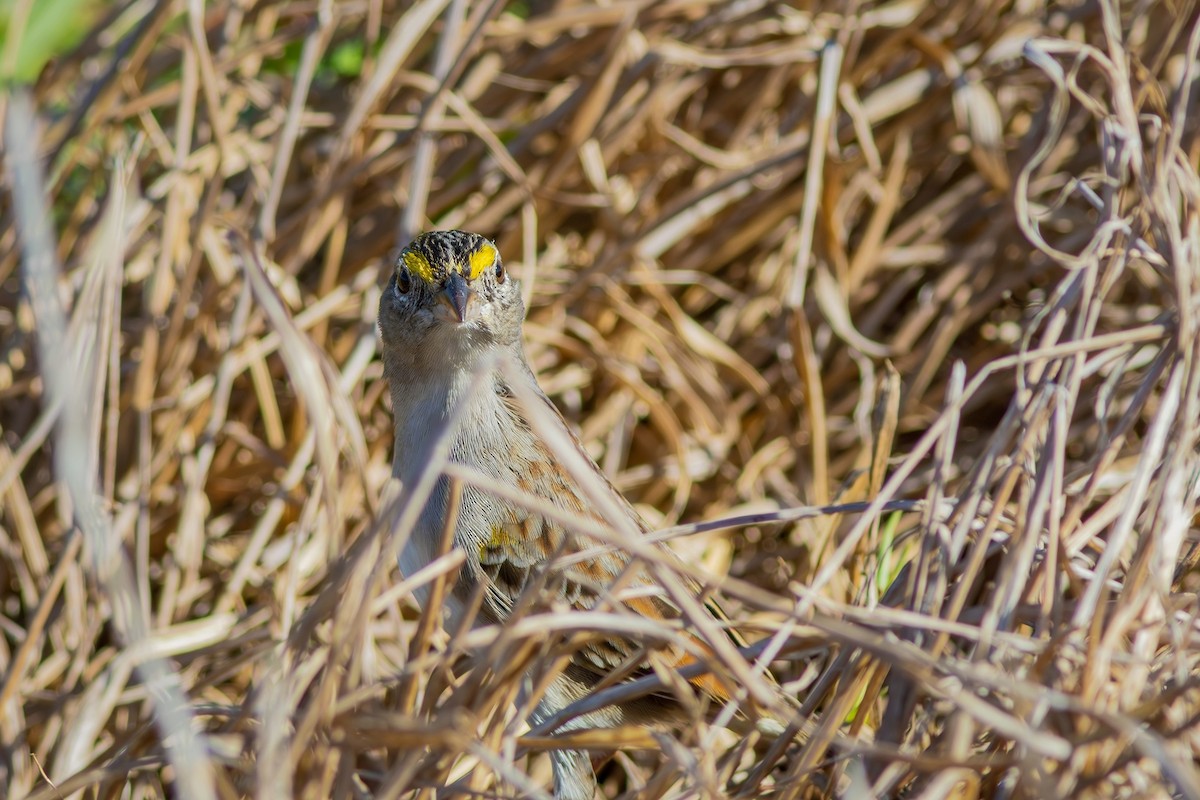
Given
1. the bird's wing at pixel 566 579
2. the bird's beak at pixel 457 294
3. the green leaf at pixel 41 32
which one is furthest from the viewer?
the green leaf at pixel 41 32

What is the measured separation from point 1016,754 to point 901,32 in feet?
8.46

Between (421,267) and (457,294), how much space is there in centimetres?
14

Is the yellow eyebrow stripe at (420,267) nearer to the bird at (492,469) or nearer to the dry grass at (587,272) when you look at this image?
the bird at (492,469)

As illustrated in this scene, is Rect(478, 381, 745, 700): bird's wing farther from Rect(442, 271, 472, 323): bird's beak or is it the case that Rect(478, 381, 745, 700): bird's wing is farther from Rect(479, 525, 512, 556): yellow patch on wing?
Rect(442, 271, 472, 323): bird's beak

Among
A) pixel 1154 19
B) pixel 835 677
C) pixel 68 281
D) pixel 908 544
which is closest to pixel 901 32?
pixel 1154 19

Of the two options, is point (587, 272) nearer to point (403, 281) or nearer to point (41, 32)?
point (403, 281)

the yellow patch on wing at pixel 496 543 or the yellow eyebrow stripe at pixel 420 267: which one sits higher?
the yellow eyebrow stripe at pixel 420 267

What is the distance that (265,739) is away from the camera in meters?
1.42

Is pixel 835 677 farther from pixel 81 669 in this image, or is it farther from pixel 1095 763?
pixel 81 669

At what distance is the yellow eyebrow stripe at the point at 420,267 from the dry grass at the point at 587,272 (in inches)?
11.9

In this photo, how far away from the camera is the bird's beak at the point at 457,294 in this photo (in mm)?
2629

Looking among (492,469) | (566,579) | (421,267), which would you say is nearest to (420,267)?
(421,267)

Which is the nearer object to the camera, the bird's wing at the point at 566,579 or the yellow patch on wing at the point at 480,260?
the bird's wing at the point at 566,579

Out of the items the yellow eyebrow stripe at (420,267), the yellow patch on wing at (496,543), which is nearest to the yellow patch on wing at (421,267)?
the yellow eyebrow stripe at (420,267)
